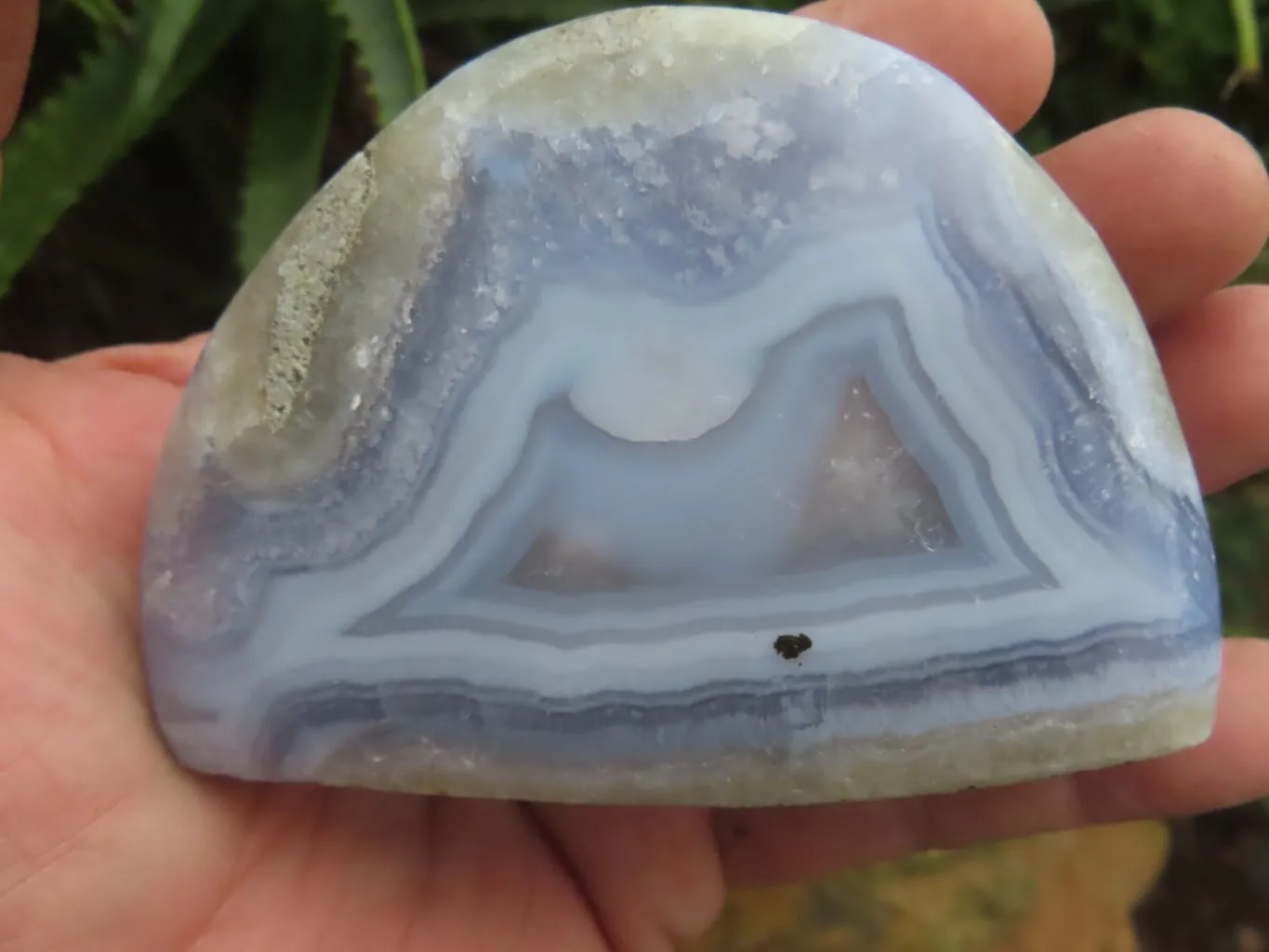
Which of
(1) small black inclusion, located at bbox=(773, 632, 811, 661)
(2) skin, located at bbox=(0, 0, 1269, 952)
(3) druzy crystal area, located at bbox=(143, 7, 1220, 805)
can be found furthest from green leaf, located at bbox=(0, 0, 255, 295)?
(1) small black inclusion, located at bbox=(773, 632, 811, 661)

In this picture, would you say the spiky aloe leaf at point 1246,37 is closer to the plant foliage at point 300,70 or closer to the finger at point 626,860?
the plant foliage at point 300,70

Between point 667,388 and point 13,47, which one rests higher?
point 13,47

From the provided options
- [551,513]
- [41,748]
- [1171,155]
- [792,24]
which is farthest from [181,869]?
[1171,155]

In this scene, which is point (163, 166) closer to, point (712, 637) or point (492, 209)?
point (492, 209)

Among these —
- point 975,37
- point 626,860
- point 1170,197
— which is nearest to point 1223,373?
point 1170,197

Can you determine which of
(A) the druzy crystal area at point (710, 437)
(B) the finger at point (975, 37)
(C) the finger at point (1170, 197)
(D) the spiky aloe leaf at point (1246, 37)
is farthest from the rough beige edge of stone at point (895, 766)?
(D) the spiky aloe leaf at point (1246, 37)

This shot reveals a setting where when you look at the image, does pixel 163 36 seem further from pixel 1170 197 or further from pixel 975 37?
pixel 1170 197

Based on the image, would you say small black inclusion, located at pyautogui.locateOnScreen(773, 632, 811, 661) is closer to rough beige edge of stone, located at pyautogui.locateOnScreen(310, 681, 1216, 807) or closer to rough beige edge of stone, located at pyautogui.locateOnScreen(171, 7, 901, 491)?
rough beige edge of stone, located at pyautogui.locateOnScreen(310, 681, 1216, 807)
